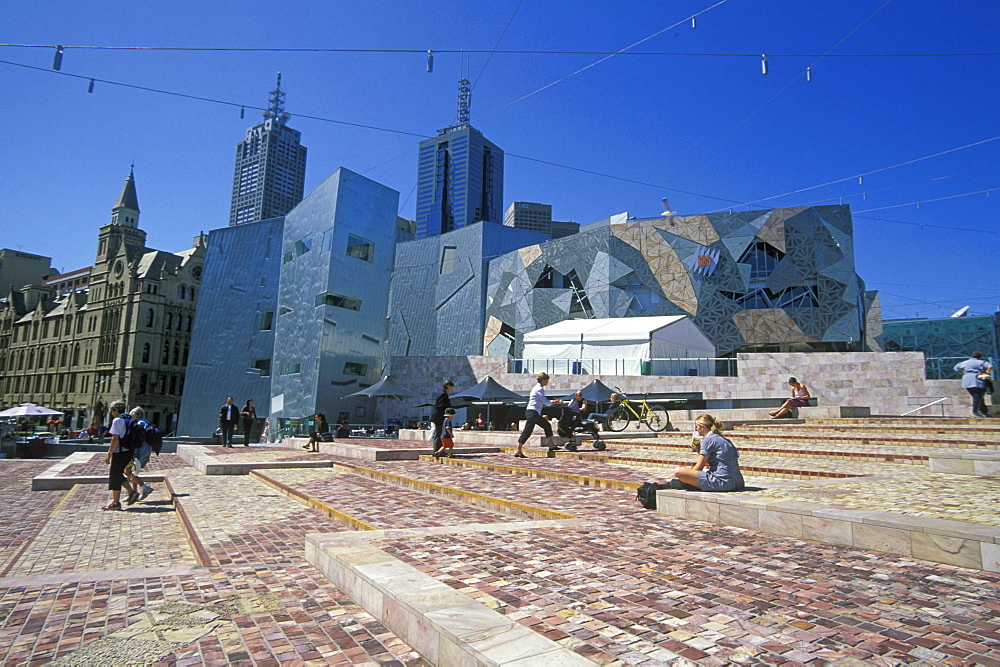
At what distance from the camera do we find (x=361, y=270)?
32969 mm

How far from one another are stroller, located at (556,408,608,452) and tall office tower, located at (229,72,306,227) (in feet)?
479

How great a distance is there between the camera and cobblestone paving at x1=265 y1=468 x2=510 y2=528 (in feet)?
18.3

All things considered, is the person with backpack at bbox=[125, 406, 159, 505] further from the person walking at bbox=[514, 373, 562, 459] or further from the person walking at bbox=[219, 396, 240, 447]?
the person walking at bbox=[219, 396, 240, 447]

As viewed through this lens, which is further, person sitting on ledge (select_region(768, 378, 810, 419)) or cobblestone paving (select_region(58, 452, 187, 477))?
person sitting on ledge (select_region(768, 378, 810, 419))

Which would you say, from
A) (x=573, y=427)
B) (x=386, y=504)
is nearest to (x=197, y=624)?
(x=386, y=504)

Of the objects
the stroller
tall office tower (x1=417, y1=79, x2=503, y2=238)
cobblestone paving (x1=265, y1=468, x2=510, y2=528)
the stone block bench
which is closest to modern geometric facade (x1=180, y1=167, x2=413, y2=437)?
the stroller

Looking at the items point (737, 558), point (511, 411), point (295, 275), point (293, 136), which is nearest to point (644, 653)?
point (737, 558)

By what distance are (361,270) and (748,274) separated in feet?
76.0

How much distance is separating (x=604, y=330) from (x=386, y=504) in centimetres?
2513

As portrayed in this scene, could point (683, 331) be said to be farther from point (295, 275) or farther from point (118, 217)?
point (118, 217)

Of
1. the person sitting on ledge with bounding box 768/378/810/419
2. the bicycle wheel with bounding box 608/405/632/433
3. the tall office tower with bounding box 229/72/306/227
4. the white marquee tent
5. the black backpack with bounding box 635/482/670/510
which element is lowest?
the black backpack with bounding box 635/482/670/510

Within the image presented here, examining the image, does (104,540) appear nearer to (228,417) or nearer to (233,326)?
(228,417)

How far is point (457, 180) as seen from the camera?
8506 centimetres

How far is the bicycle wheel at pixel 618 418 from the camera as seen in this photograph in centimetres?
1661
